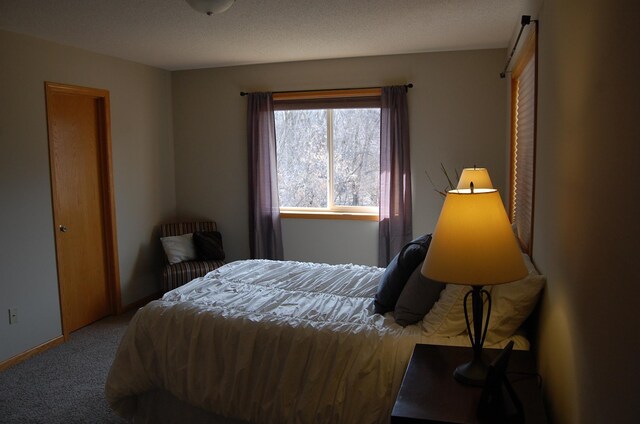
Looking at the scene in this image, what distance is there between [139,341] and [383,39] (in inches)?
114

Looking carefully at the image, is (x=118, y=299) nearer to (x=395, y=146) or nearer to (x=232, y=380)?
(x=232, y=380)

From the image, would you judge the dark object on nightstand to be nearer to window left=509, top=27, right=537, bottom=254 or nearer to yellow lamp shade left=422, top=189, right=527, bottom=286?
yellow lamp shade left=422, top=189, right=527, bottom=286

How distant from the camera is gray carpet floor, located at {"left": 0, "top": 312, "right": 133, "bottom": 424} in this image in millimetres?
2818

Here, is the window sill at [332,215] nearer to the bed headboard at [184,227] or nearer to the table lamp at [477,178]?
the bed headboard at [184,227]

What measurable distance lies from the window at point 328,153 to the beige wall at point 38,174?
1467mm

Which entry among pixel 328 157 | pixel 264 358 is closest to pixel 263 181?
pixel 328 157

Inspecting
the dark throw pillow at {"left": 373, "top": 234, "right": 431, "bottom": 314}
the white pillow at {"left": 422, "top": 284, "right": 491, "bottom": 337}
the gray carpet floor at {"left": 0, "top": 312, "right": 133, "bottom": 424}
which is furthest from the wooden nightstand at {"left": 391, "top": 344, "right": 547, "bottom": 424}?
the gray carpet floor at {"left": 0, "top": 312, "right": 133, "bottom": 424}

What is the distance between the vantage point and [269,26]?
3467 millimetres

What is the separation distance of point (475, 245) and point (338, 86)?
11.2ft

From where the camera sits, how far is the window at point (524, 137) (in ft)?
8.08

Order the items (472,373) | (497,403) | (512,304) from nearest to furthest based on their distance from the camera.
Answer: (497,403) < (472,373) < (512,304)

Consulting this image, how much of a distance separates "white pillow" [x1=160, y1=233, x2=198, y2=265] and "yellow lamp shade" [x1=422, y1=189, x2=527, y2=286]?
3617mm

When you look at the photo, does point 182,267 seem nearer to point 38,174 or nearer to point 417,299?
point 38,174

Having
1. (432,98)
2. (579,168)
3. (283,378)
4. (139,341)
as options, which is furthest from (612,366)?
(432,98)
